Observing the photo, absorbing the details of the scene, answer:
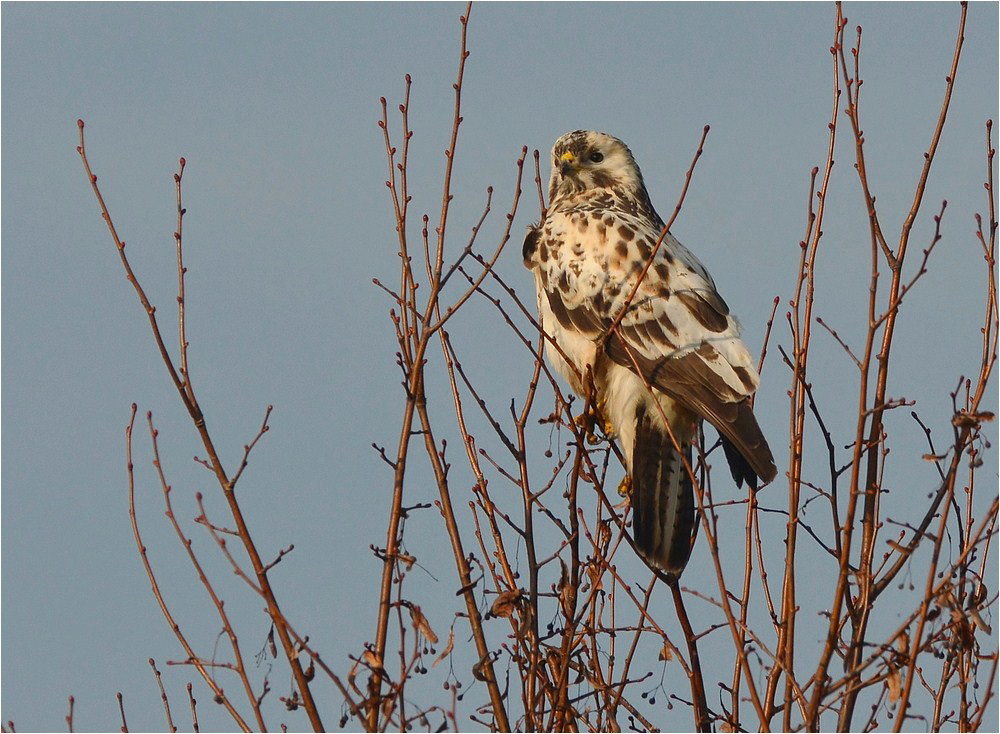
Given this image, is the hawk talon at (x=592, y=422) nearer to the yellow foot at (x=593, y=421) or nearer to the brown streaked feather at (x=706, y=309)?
the yellow foot at (x=593, y=421)

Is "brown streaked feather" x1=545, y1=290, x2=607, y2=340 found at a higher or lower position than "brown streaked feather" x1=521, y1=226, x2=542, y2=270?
lower

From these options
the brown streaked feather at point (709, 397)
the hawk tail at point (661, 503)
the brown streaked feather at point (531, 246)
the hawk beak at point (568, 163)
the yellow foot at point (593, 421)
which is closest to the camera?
the brown streaked feather at point (709, 397)

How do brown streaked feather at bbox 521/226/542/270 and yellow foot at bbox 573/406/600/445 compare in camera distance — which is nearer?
yellow foot at bbox 573/406/600/445

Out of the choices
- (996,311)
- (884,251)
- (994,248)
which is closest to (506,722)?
(884,251)

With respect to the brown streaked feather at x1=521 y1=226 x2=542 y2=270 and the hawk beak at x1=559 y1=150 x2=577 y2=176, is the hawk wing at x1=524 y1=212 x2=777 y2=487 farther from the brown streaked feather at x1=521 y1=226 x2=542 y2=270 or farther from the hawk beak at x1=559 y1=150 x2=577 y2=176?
the hawk beak at x1=559 y1=150 x2=577 y2=176

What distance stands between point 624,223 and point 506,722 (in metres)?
3.00

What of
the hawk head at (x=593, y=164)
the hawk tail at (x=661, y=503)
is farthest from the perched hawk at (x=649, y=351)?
the hawk head at (x=593, y=164)

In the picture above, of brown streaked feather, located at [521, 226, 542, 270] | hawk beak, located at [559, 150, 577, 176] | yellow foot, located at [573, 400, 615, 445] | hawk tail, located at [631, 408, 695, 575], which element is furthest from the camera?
hawk beak, located at [559, 150, 577, 176]

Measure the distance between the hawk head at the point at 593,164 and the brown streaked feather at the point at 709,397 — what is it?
149 centimetres

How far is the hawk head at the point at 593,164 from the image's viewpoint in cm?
664

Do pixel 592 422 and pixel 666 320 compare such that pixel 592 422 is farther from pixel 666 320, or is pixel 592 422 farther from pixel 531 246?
pixel 531 246

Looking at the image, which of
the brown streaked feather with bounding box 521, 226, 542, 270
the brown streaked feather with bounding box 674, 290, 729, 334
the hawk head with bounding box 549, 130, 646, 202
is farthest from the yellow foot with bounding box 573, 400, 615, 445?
the hawk head with bounding box 549, 130, 646, 202

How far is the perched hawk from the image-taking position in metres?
5.03

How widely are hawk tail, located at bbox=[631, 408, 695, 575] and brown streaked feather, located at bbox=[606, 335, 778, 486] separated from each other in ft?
0.64
